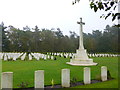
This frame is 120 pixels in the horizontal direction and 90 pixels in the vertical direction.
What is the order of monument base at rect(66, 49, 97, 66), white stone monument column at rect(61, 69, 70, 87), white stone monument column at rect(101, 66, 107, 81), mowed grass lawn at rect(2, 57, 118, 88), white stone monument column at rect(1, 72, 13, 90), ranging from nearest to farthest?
white stone monument column at rect(1, 72, 13, 90), white stone monument column at rect(61, 69, 70, 87), mowed grass lawn at rect(2, 57, 118, 88), white stone monument column at rect(101, 66, 107, 81), monument base at rect(66, 49, 97, 66)

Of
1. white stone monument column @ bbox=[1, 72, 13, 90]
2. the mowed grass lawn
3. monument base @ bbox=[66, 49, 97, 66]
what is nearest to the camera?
white stone monument column @ bbox=[1, 72, 13, 90]

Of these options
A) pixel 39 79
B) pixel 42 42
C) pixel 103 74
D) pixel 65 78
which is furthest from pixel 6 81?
pixel 42 42

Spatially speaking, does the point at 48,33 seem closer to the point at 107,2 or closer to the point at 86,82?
the point at 86,82

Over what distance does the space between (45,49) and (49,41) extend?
280 cm

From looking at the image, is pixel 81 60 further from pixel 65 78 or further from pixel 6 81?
pixel 6 81

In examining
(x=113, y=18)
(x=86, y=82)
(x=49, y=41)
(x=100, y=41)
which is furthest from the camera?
(x=100, y=41)

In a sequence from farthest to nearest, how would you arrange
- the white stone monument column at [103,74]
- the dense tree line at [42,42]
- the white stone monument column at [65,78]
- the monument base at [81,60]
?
the dense tree line at [42,42] < the monument base at [81,60] < the white stone monument column at [103,74] < the white stone monument column at [65,78]

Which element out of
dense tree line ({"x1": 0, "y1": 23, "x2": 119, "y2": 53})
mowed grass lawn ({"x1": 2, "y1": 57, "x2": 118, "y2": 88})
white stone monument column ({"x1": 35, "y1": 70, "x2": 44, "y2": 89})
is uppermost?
dense tree line ({"x1": 0, "y1": 23, "x2": 119, "y2": 53})

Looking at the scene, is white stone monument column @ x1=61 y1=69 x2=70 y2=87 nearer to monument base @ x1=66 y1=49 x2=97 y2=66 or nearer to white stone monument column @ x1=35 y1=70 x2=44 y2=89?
white stone monument column @ x1=35 y1=70 x2=44 y2=89

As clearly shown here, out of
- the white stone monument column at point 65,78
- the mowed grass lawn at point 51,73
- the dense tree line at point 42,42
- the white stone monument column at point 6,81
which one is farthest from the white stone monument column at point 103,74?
the dense tree line at point 42,42

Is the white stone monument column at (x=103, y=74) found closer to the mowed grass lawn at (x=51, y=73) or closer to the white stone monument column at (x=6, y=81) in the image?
the mowed grass lawn at (x=51, y=73)

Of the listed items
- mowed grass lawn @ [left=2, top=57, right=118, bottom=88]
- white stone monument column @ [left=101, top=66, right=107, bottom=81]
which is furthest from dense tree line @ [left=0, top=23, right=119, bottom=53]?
white stone monument column @ [left=101, top=66, right=107, bottom=81]

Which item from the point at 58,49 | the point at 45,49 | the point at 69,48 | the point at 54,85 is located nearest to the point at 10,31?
the point at 45,49

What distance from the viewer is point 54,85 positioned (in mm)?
7594
